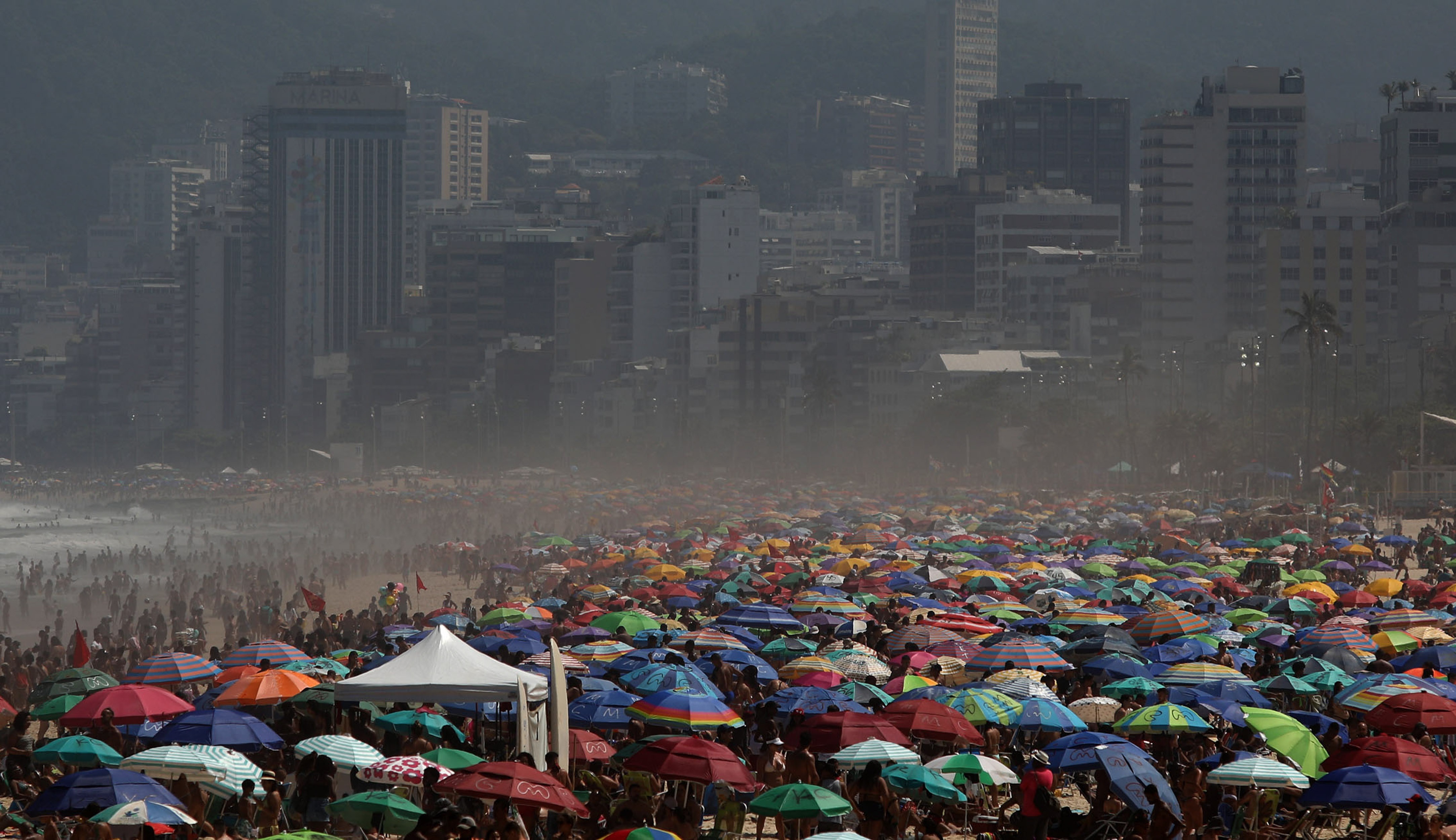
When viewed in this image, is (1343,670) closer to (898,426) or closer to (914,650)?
(914,650)

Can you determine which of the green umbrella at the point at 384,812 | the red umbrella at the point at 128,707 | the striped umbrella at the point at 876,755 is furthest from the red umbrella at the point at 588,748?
the red umbrella at the point at 128,707

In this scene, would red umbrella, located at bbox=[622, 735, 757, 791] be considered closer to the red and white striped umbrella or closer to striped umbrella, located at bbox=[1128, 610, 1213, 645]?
the red and white striped umbrella

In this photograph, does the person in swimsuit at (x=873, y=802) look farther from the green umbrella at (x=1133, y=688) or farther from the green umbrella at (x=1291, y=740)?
Result: the green umbrella at (x=1133, y=688)

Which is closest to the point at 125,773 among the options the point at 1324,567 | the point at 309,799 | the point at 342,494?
the point at 309,799

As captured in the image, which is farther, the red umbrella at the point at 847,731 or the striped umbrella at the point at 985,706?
the striped umbrella at the point at 985,706

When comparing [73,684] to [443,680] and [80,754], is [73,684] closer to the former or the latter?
[80,754]

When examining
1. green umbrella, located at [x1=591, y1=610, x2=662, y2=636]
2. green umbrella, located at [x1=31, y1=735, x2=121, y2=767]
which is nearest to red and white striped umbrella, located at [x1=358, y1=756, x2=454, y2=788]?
green umbrella, located at [x1=31, y1=735, x2=121, y2=767]
